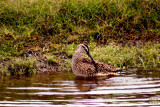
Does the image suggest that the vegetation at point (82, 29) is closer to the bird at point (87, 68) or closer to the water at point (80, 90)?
the bird at point (87, 68)

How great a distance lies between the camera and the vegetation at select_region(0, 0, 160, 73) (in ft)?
36.1

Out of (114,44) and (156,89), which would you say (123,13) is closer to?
(114,44)

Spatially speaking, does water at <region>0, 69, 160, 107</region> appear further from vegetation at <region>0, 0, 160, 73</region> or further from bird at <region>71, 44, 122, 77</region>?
vegetation at <region>0, 0, 160, 73</region>

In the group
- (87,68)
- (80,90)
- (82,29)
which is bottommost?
Answer: (80,90)

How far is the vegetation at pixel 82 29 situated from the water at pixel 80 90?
1.70 meters

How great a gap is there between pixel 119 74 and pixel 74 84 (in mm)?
1644

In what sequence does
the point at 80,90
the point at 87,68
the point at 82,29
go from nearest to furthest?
1. the point at 80,90
2. the point at 87,68
3. the point at 82,29

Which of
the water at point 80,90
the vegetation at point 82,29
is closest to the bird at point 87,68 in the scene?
the water at point 80,90

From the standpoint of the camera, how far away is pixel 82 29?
12.7m

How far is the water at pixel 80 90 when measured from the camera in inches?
236

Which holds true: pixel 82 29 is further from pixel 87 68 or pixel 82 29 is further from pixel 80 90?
pixel 80 90

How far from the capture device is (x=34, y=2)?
1384 cm

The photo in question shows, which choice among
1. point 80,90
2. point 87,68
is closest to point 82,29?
point 87,68

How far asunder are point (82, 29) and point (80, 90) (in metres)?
5.69
